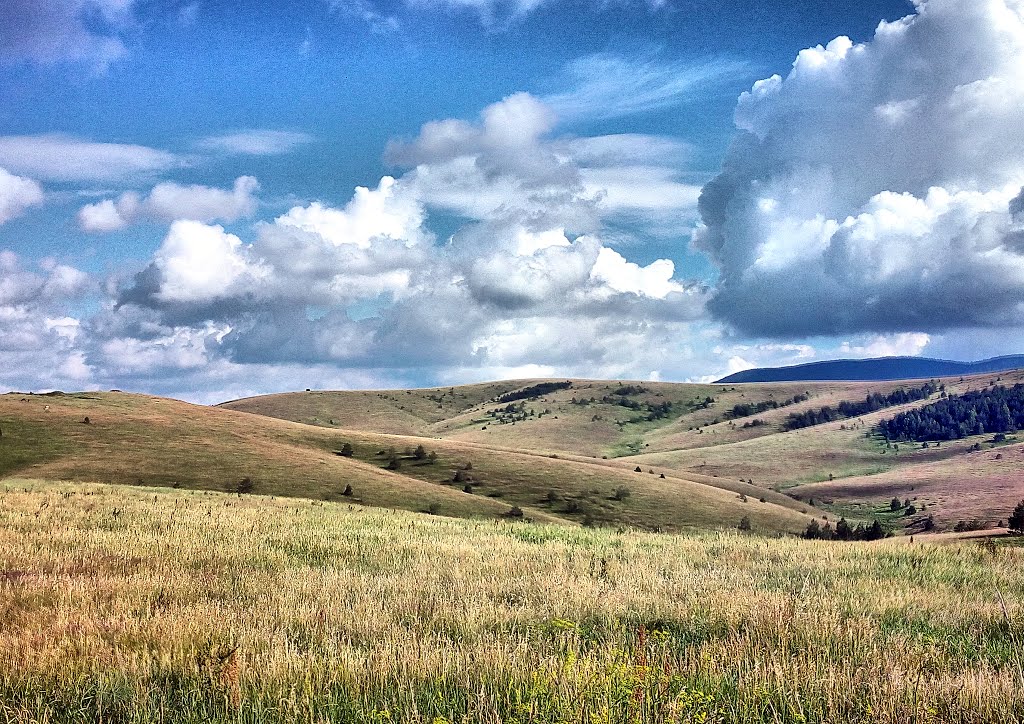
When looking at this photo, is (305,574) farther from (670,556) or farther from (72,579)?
(670,556)

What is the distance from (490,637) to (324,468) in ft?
165

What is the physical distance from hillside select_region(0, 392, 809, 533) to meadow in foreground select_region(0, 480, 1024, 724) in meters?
35.2

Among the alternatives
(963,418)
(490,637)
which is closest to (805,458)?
(963,418)

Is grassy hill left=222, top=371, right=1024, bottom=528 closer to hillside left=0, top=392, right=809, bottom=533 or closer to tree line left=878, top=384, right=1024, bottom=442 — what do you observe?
tree line left=878, top=384, right=1024, bottom=442

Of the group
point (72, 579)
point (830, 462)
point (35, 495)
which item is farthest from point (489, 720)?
point (830, 462)

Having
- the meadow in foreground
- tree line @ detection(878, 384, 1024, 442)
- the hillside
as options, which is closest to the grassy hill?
tree line @ detection(878, 384, 1024, 442)

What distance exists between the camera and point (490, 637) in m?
7.48

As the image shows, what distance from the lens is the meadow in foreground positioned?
580 cm

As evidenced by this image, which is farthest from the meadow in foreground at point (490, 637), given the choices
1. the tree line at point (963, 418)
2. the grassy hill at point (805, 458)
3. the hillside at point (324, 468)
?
the tree line at point (963, 418)

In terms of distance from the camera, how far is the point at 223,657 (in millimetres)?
6703

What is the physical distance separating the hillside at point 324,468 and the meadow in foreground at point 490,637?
35243mm

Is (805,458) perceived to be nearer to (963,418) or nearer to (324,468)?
(963,418)

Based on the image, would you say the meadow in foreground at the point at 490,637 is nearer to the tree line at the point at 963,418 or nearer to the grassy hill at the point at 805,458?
the grassy hill at the point at 805,458

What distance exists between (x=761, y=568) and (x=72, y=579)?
12.0 metres
